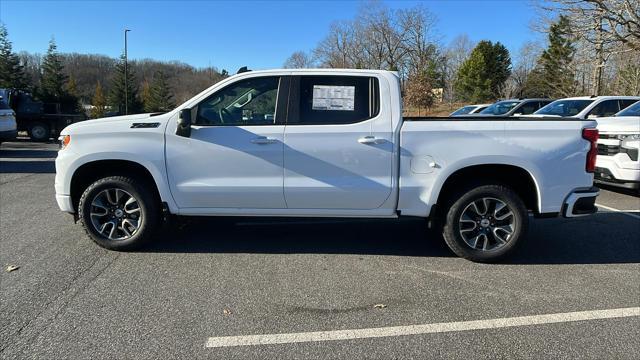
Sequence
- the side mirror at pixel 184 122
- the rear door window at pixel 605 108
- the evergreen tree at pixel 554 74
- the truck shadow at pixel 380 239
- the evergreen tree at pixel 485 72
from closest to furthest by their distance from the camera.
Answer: the side mirror at pixel 184 122 → the truck shadow at pixel 380 239 → the rear door window at pixel 605 108 → the evergreen tree at pixel 554 74 → the evergreen tree at pixel 485 72

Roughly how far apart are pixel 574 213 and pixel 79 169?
16.7 feet

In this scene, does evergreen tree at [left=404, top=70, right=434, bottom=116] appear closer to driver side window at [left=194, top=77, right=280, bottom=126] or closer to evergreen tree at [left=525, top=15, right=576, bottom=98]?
evergreen tree at [left=525, top=15, right=576, bottom=98]

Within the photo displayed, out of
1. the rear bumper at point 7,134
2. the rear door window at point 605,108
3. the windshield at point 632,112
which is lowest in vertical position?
the rear bumper at point 7,134

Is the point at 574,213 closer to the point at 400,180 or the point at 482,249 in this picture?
the point at 482,249

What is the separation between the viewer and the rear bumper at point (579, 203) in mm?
4465

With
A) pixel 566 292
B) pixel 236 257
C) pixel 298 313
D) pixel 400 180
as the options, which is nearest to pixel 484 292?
pixel 566 292

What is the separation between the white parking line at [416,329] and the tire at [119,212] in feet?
6.89

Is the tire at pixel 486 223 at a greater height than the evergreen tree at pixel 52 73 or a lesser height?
lesser

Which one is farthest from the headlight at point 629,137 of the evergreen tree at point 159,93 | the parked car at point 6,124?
the evergreen tree at point 159,93

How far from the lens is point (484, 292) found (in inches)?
154

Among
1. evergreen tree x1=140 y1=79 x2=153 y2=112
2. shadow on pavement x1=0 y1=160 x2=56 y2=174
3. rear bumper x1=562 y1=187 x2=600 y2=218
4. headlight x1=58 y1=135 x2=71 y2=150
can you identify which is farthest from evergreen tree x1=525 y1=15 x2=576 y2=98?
evergreen tree x1=140 y1=79 x2=153 y2=112

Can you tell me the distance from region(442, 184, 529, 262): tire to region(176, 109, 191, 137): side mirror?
2757 millimetres

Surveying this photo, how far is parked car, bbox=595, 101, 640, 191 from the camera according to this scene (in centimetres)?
730

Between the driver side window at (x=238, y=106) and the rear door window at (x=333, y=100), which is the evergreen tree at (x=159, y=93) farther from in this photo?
the rear door window at (x=333, y=100)
